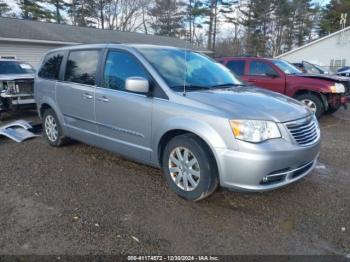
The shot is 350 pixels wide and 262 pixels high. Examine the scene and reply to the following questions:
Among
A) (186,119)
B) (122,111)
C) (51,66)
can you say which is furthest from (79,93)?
(186,119)

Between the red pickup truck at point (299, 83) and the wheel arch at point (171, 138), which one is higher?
the red pickup truck at point (299, 83)

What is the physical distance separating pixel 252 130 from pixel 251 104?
1.51 feet

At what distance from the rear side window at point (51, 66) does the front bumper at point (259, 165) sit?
364 centimetres

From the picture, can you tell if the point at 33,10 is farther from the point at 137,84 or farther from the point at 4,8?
the point at 137,84

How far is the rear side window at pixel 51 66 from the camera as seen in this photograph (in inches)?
223

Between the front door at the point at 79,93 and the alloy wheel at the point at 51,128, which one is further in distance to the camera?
the alloy wheel at the point at 51,128

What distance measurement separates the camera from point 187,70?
4363 mm

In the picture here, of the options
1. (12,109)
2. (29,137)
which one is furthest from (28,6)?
(29,137)

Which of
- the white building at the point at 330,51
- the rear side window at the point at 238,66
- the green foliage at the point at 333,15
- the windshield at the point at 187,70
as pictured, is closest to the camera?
the windshield at the point at 187,70

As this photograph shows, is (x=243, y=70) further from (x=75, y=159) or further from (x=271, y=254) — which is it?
(x=271, y=254)

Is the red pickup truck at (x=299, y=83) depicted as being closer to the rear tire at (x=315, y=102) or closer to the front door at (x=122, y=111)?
the rear tire at (x=315, y=102)

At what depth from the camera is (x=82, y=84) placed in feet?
16.4

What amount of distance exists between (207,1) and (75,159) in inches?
1664

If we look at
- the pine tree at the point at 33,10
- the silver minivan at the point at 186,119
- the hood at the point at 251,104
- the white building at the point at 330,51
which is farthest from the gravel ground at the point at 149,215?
the pine tree at the point at 33,10
